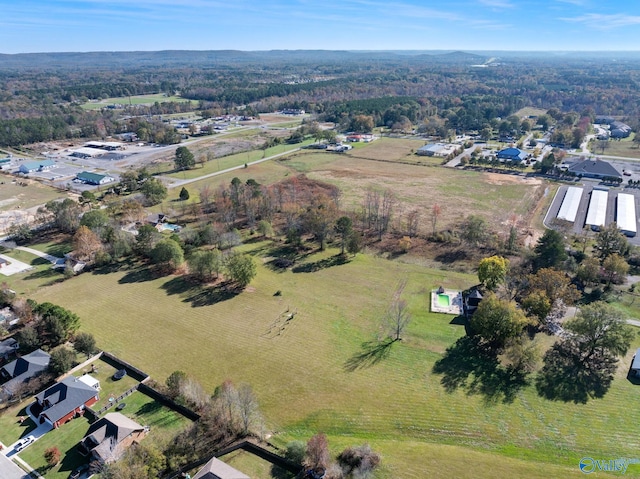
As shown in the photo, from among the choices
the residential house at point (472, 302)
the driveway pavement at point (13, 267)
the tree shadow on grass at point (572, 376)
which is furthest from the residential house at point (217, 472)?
the driveway pavement at point (13, 267)

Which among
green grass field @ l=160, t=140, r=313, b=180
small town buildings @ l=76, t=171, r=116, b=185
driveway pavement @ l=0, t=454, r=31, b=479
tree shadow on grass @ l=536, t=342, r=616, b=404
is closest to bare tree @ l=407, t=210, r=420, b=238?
tree shadow on grass @ l=536, t=342, r=616, b=404

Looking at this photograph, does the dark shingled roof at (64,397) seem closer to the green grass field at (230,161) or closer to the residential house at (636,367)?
the residential house at (636,367)

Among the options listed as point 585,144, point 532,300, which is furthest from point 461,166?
point 532,300

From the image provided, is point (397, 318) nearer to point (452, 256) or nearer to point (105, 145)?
point (452, 256)

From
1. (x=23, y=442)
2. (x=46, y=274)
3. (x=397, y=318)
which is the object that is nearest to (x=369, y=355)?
(x=397, y=318)

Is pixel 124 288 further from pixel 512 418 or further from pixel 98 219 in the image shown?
pixel 512 418

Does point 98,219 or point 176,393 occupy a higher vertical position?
point 98,219
